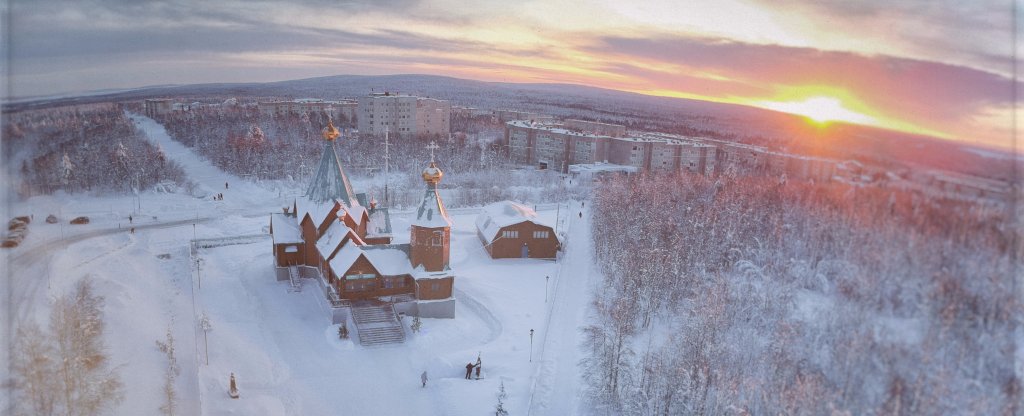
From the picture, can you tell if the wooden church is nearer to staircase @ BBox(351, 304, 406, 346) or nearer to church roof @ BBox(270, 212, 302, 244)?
church roof @ BBox(270, 212, 302, 244)

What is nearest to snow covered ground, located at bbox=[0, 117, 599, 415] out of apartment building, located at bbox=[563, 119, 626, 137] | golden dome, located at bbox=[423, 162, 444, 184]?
golden dome, located at bbox=[423, 162, 444, 184]

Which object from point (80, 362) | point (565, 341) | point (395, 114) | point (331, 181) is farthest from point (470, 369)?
point (395, 114)

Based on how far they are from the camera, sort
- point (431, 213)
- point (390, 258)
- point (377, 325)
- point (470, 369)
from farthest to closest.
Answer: point (390, 258), point (431, 213), point (377, 325), point (470, 369)

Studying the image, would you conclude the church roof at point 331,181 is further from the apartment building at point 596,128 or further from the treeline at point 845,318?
the apartment building at point 596,128

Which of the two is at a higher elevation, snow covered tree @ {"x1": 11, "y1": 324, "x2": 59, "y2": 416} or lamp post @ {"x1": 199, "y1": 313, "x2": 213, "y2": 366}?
snow covered tree @ {"x1": 11, "y1": 324, "x2": 59, "y2": 416}

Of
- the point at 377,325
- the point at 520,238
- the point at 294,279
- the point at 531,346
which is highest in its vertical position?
the point at 520,238

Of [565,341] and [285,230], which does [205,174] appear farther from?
[565,341]

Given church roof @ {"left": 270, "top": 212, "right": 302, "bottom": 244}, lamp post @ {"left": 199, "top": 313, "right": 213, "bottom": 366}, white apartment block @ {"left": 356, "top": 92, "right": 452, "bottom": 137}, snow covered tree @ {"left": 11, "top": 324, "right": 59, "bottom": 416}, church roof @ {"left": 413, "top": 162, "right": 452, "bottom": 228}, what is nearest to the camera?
snow covered tree @ {"left": 11, "top": 324, "right": 59, "bottom": 416}
